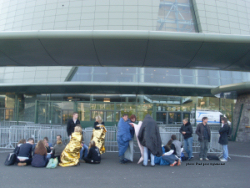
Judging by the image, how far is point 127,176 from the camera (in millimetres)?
6090

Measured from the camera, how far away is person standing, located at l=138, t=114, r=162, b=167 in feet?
23.5

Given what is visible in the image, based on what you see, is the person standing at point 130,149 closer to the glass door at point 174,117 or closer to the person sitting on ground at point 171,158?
the person sitting on ground at point 171,158

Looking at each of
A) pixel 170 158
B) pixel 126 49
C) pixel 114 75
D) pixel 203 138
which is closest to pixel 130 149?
pixel 170 158

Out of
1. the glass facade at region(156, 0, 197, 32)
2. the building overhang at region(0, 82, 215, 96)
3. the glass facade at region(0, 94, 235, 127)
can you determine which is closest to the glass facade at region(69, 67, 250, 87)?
the building overhang at region(0, 82, 215, 96)

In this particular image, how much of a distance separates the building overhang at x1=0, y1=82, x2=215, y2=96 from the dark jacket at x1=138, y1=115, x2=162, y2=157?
1503cm

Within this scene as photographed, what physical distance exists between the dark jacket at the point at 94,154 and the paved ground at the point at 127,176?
277 millimetres

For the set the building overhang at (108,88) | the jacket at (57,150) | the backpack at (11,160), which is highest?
the building overhang at (108,88)

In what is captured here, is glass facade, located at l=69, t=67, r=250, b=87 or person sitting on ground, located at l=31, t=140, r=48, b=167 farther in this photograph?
glass facade, located at l=69, t=67, r=250, b=87

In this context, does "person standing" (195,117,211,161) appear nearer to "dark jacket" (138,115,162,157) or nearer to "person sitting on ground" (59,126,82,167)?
"dark jacket" (138,115,162,157)

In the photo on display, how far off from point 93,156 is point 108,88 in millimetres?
15828

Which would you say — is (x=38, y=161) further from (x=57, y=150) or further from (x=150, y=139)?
(x=150, y=139)

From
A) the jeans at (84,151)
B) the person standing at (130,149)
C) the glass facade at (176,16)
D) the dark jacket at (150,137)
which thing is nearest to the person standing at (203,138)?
the dark jacket at (150,137)

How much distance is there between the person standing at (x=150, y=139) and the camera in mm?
7168

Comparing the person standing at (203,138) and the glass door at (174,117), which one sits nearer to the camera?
the person standing at (203,138)
